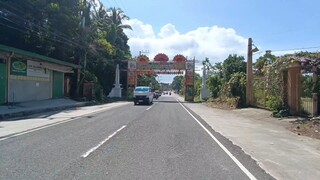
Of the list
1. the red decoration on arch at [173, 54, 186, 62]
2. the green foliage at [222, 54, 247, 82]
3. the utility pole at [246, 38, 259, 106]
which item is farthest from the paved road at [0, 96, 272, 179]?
the red decoration on arch at [173, 54, 186, 62]

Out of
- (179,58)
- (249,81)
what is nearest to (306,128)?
(249,81)

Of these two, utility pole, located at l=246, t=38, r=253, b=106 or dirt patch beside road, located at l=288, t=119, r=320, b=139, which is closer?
dirt patch beside road, located at l=288, t=119, r=320, b=139

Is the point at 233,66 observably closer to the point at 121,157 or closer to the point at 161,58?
the point at 161,58

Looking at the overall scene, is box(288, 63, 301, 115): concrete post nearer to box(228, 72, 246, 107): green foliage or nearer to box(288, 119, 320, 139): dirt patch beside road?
box(288, 119, 320, 139): dirt patch beside road

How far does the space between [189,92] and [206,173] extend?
205ft

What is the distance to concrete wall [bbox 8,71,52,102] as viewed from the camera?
105 ft

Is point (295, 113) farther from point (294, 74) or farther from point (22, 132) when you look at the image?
point (22, 132)

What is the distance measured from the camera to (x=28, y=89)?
35312 millimetres

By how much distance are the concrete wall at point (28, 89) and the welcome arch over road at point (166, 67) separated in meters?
31.3

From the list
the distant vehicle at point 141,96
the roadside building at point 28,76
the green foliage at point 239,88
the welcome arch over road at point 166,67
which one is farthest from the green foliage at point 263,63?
the roadside building at point 28,76

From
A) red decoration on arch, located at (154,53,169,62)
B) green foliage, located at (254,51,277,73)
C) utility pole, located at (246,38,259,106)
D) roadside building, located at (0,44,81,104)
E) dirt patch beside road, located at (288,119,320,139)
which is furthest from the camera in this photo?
red decoration on arch, located at (154,53,169,62)

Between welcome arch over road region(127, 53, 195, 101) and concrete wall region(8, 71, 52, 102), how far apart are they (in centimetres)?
3131

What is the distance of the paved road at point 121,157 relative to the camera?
8.10 meters

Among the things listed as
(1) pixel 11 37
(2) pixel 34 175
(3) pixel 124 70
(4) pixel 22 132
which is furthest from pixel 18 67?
(3) pixel 124 70
